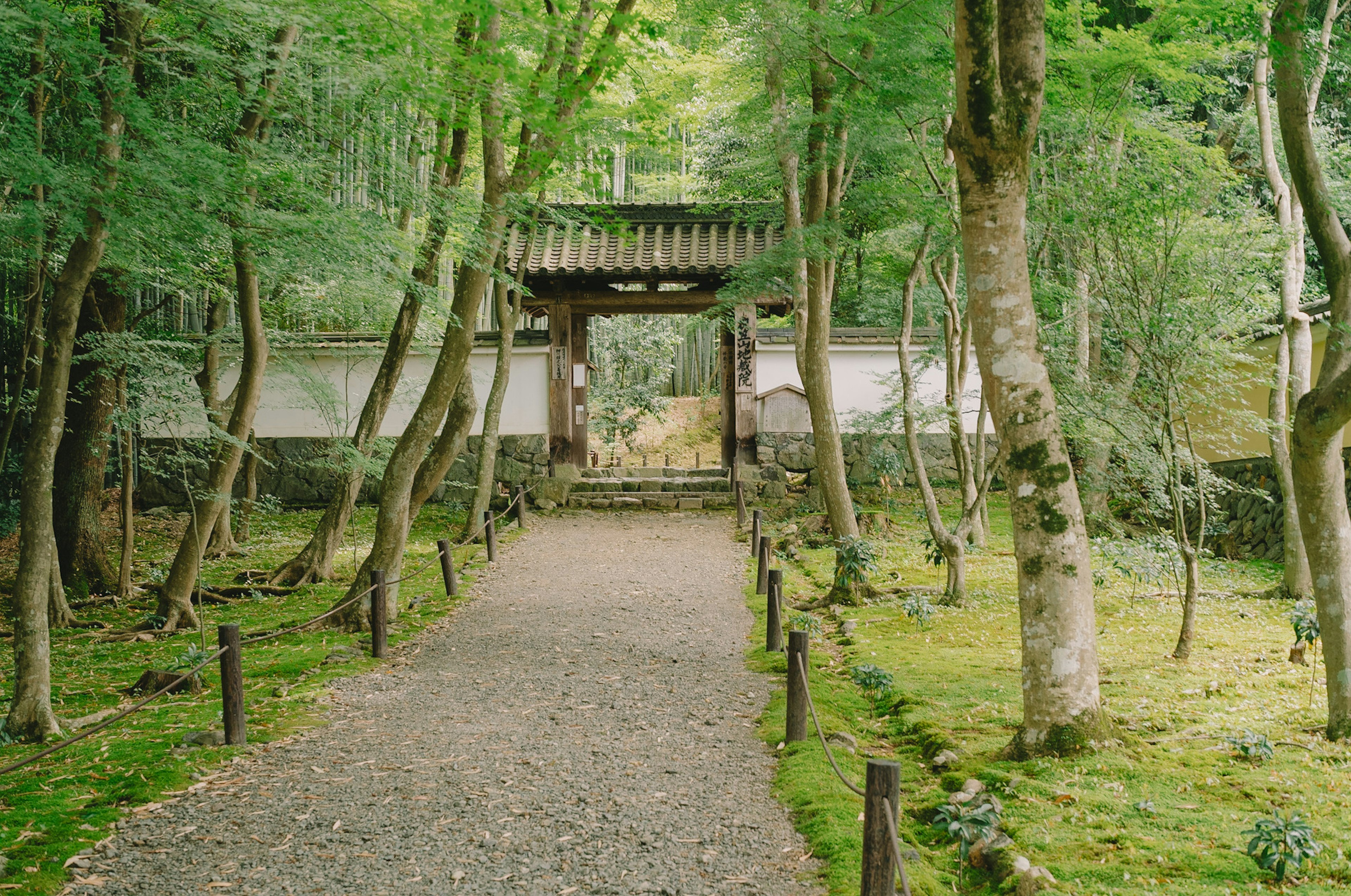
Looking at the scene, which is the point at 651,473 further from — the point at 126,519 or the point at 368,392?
the point at 126,519

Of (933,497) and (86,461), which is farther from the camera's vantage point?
(86,461)

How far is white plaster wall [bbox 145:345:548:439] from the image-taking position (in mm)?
13594

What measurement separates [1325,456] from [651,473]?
11.4 m

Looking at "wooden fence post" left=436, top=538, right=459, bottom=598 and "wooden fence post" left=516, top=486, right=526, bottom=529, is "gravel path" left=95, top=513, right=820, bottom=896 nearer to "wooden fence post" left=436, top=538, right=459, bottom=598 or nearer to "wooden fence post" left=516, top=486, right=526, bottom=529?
"wooden fence post" left=436, top=538, right=459, bottom=598

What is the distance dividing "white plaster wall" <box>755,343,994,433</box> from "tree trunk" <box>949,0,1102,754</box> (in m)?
10.0

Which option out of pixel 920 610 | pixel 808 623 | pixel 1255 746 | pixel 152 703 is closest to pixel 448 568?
pixel 152 703

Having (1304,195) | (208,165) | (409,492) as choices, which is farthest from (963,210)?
(409,492)

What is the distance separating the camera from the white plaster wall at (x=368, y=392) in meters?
13.6

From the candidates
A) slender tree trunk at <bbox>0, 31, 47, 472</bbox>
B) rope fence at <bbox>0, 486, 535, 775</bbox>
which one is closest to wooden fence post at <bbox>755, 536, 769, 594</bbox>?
rope fence at <bbox>0, 486, 535, 775</bbox>

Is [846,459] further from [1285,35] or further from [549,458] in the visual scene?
[1285,35]

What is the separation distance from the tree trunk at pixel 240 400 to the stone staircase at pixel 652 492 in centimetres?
651

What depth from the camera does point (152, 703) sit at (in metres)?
5.86

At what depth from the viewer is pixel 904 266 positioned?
1343 cm

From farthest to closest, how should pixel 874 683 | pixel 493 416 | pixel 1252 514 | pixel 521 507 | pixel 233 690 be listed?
pixel 521 507
pixel 493 416
pixel 1252 514
pixel 874 683
pixel 233 690
